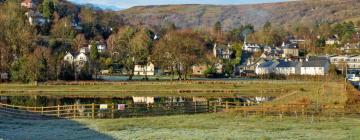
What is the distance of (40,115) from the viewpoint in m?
42.0

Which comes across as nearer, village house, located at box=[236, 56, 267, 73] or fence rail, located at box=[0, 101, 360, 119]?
fence rail, located at box=[0, 101, 360, 119]

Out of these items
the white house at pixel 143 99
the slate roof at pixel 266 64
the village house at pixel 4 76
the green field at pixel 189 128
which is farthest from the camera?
the slate roof at pixel 266 64

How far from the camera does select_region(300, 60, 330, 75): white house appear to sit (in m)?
124

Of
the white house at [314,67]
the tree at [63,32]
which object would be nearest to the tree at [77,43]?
the tree at [63,32]

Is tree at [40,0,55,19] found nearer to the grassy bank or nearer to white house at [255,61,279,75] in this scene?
white house at [255,61,279,75]

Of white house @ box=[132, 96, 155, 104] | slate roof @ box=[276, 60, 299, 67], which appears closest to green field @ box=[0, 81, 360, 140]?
white house @ box=[132, 96, 155, 104]

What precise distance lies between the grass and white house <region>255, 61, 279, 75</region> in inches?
3608

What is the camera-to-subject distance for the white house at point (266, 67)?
426 ft

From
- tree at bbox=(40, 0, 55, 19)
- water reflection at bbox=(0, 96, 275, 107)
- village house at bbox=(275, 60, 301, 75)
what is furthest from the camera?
tree at bbox=(40, 0, 55, 19)

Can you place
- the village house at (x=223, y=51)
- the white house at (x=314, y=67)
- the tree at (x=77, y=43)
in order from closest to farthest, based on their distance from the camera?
the white house at (x=314, y=67) → the tree at (x=77, y=43) → the village house at (x=223, y=51)

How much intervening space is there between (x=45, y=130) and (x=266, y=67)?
10265 centimetres

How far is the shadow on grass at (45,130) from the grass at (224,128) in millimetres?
806

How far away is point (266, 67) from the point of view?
132m

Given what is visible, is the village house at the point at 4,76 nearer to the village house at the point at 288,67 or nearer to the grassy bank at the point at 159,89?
the grassy bank at the point at 159,89
